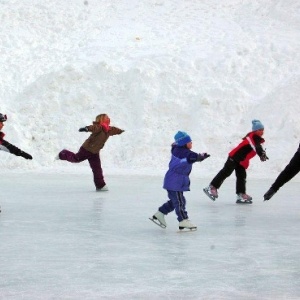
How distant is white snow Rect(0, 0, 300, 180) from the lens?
19.9 metres

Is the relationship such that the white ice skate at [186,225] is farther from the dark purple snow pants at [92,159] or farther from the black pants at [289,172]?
the dark purple snow pants at [92,159]

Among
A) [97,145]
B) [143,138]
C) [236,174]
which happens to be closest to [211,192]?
[236,174]

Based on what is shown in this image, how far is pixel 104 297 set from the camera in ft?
17.0

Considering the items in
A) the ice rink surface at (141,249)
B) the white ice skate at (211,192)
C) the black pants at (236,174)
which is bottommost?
the ice rink surface at (141,249)

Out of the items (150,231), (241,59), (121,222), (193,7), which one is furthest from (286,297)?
(193,7)

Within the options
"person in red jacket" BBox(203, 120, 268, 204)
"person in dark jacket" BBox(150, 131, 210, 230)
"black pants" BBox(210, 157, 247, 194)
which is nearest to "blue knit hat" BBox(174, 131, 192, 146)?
"person in dark jacket" BBox(150, 131, 210, 230)

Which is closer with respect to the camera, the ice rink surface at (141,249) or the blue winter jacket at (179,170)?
the ice rink surface at (141,249)

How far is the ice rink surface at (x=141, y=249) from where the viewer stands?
547 centimetres

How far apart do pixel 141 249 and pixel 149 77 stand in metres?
15.4

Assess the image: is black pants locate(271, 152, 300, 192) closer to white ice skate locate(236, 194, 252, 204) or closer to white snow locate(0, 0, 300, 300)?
white snow locate(0, 0, 300, 300)

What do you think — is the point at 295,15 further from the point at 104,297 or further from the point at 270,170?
the point at 104,297

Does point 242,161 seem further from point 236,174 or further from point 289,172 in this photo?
point 289,172

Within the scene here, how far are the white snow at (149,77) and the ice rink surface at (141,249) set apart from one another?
267 inches

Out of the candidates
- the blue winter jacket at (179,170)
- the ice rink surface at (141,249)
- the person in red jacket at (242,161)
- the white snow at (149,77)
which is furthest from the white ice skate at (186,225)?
the white snow at (149,77)
